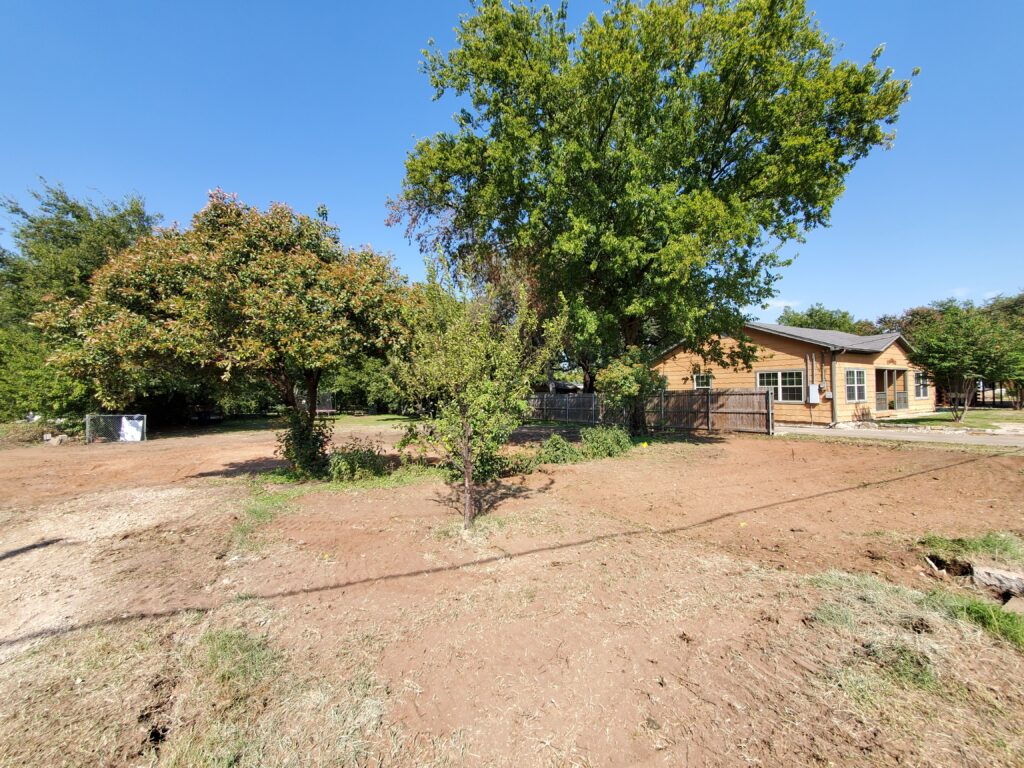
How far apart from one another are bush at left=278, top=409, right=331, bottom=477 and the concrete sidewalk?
50.2 ft

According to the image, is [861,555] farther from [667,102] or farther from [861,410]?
[861,410]

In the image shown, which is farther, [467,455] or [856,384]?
[856,384]

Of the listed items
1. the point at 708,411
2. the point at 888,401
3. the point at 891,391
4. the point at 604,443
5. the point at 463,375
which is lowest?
the point at 604,443

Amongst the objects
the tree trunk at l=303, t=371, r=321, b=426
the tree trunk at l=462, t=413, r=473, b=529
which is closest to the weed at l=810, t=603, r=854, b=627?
the tree trunk at l=462, t=413, r=473, b=529

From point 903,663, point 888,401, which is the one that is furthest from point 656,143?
point 888,401

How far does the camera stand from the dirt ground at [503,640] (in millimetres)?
2316

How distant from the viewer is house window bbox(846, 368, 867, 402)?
1845cm

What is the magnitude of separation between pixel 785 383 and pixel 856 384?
290cm

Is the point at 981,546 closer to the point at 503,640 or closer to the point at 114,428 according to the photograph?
the point at 503,640

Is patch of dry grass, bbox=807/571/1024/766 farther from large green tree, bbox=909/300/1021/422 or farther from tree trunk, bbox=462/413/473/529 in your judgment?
large green tree, bbox=909/300/1021/422

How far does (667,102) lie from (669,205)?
3551 mm

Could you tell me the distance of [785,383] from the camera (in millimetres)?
19109

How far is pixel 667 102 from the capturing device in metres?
12.2

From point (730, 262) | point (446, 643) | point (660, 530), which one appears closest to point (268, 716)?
point (446, 643)
